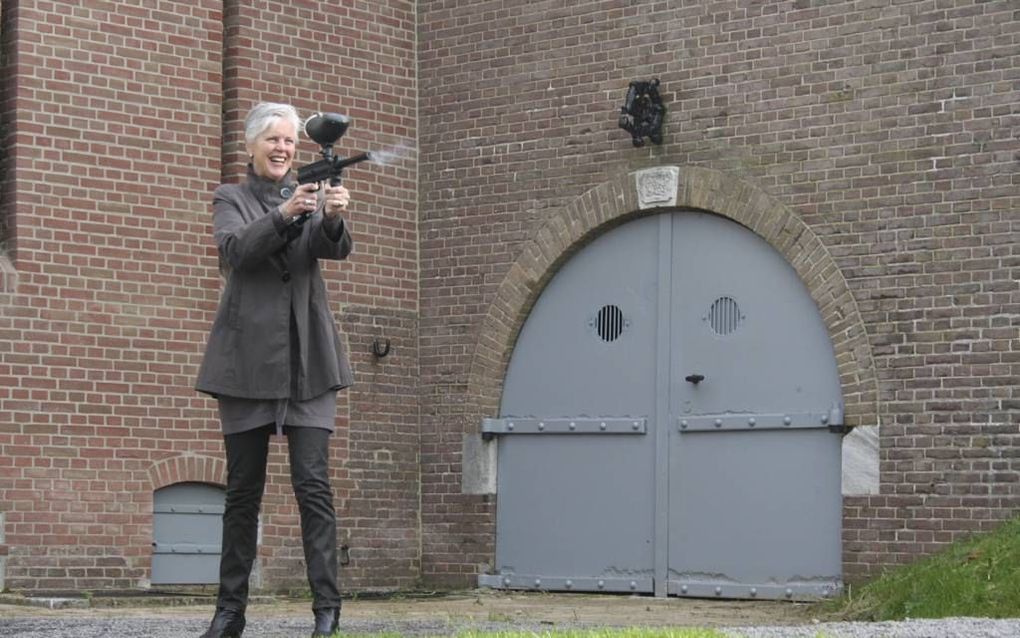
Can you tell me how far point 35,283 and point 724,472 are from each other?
4542 millimetres

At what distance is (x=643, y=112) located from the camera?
13.2 m

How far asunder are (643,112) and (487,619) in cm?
423

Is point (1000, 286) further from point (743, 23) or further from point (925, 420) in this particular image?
point (743, 23)

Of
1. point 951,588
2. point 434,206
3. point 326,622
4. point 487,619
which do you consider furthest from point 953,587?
point 434,206

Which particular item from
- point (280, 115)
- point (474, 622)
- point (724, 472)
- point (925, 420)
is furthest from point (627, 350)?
point (280, 115)

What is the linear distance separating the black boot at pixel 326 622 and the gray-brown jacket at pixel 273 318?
79 centimetres

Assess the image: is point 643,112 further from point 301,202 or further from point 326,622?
point 326,622

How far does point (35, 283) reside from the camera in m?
12.4

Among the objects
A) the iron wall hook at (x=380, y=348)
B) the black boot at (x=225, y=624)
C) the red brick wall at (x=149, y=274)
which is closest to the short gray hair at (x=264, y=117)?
the black boot at (x=225, y=624)

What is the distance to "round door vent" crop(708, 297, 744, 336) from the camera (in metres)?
12.8

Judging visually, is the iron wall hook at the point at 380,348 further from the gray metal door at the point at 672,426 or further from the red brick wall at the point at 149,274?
the gray metal door at the point at 672,426

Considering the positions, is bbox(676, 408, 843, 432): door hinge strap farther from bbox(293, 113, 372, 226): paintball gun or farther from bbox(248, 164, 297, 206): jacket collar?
bbox(293, 113, 372, 226): paintball gun

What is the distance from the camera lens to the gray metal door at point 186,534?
12891mm

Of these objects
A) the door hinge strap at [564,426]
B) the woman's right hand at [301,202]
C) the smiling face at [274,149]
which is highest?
the smiling face at [274,149]
